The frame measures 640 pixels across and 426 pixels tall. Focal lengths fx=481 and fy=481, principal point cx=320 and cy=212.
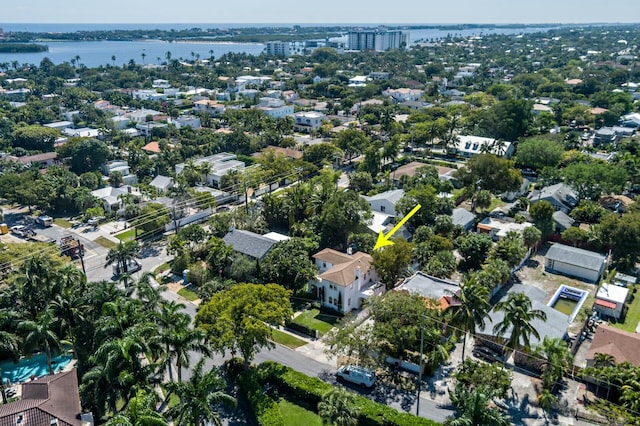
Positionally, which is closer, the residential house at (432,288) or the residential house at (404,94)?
the residential house at (432,288)

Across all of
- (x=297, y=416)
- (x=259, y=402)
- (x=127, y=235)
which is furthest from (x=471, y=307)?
(x=127, y=235)

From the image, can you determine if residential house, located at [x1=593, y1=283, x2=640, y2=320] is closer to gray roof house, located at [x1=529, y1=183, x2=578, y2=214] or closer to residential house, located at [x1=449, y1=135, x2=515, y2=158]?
gray roof house, located at [x1=529, y1=183, x2=578, y2=214]

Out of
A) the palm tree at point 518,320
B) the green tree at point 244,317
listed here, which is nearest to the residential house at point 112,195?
the green tree at point 244,317

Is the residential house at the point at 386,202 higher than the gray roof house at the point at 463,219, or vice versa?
the residential house at the point at 386,202

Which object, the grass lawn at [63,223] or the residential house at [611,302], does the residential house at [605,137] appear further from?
the grass lawn at [63,223]

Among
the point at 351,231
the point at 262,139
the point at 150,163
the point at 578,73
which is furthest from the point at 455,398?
the point at 578,73

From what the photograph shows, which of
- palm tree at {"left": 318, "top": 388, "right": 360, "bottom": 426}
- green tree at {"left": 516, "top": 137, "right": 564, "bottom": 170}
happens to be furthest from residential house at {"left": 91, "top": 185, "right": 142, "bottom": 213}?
green tree at {"left": 516, "top": 137, "right": 564, "bottom": 170}

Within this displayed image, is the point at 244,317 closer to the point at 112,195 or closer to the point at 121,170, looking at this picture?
the point at 112,195
